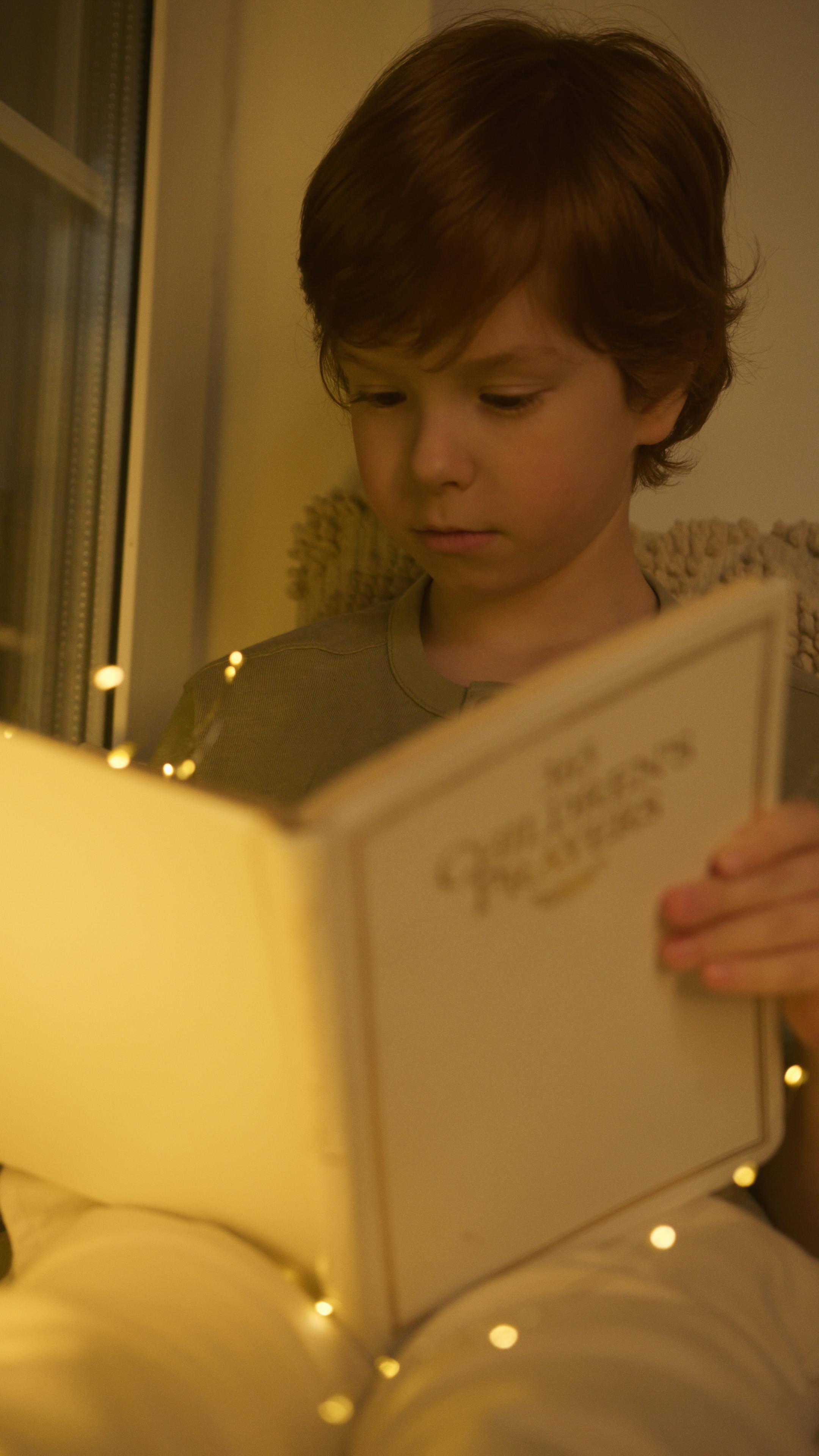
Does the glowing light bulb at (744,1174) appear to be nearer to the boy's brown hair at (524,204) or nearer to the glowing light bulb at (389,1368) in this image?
the glowing light bulb at (389,1368)

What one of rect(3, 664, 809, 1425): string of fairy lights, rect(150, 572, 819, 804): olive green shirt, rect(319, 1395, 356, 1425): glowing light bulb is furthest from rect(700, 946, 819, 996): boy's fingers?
rect(150, 572, 819, 804): olive green shirt

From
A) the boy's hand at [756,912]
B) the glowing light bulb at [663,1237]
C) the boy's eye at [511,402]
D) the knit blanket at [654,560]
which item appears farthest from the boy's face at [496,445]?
the glowing light bulb at [663,1237]

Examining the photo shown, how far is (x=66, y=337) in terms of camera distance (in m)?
1.02

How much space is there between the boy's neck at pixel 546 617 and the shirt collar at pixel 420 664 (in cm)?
2

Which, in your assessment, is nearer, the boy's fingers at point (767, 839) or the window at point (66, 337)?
the boy's fingers at point (767, 839)

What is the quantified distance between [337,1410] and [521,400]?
0.54 m

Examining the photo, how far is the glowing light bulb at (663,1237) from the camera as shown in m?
0.50

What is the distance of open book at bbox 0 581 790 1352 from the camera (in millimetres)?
364

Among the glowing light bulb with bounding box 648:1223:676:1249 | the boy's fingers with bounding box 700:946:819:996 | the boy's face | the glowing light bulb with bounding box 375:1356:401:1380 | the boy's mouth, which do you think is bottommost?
the glowing light bulb with bounding box 375:1356:401:1380

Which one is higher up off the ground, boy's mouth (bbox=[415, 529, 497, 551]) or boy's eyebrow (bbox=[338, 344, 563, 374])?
boy's eyebrow (bbox=[338, 344, 563, 374])

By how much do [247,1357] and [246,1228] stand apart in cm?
6

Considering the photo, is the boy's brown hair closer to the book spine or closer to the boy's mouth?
the boy's mouth

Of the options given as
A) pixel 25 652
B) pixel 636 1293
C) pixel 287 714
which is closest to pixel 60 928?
pixel 636 1293

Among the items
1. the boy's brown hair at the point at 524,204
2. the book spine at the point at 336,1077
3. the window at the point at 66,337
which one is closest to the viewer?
the book spine at the point at 336,1077
